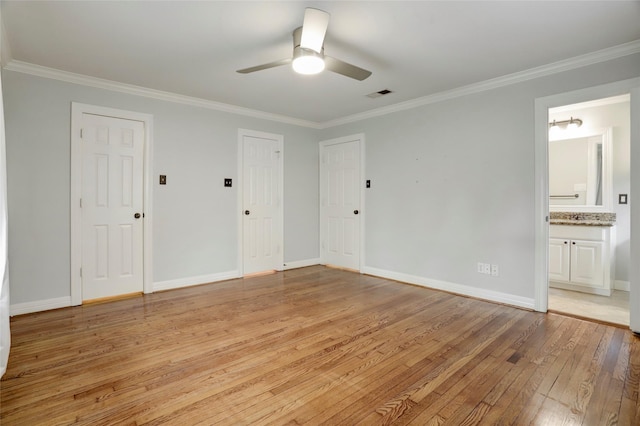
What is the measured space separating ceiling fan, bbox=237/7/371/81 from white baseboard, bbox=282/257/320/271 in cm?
330

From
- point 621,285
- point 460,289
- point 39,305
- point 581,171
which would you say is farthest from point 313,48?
point 621,285

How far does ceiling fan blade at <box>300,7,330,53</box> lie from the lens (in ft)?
6.97

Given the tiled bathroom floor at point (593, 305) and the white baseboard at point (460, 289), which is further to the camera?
the white baseboard at point (460, 289)

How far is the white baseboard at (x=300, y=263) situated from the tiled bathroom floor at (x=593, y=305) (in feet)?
10.9

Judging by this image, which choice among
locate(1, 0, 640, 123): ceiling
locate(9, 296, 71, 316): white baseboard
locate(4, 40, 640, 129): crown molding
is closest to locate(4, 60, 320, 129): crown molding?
locate(4, 40, 640, 129): crown molding

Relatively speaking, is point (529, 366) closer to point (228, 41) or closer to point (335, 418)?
point (335, 418)

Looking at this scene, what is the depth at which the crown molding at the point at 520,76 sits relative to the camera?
2766mm

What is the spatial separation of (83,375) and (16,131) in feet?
8.22

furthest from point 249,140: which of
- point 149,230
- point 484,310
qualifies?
point 484,310

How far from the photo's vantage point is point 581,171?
14.3 ft

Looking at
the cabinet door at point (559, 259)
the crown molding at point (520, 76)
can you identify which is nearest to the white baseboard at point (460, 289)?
the cabinet door at point (559, 259)

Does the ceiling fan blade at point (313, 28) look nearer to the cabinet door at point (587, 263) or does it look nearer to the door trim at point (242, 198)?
the door trim at point (242, 198)

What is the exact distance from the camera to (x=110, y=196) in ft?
12.0

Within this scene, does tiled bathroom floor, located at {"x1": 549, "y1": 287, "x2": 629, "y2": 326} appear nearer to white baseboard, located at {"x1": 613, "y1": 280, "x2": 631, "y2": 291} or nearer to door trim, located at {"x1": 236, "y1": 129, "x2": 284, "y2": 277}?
white baseboard, located at {"x1": 613, "y1": 280, "x2": 631, "y2": 291}
